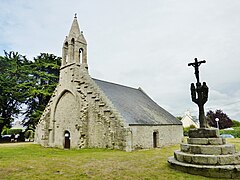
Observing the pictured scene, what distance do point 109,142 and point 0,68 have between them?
65.4 feet

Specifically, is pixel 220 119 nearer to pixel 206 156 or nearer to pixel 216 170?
pixel 206 156

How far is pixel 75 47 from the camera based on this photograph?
62.8 feet

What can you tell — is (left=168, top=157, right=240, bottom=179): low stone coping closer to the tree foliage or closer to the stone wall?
the stone wall

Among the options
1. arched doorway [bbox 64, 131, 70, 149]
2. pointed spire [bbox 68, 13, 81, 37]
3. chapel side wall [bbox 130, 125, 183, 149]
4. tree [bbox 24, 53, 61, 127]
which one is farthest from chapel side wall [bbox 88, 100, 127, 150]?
tree [bbox 24, 53, 61, 127]

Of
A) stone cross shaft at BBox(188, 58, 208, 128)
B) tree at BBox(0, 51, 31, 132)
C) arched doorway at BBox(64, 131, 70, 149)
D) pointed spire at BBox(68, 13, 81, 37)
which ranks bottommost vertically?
arched doorway at BBox(64, 131, 70, 149)

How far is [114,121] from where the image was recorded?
14539 mm

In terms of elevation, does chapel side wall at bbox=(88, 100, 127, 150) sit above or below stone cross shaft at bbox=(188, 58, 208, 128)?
below

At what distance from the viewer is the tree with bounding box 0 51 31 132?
81.5 ft

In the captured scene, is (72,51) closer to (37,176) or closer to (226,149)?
(37,176)

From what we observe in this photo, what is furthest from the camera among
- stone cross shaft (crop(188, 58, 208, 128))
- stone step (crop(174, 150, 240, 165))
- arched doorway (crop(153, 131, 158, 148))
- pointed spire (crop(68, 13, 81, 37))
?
pointed spire (crop(68, 13, 81, 37))

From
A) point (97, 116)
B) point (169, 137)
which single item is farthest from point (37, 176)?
point (169, 137)

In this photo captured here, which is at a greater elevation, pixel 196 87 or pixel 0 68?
pixel 0 68

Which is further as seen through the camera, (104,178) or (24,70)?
(24,70)

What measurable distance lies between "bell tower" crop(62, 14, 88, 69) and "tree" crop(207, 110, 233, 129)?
29.6 m
